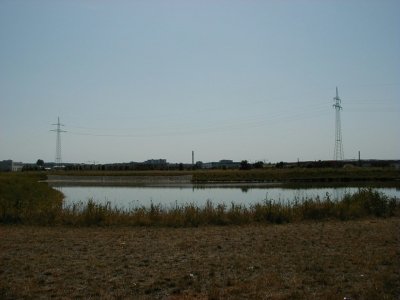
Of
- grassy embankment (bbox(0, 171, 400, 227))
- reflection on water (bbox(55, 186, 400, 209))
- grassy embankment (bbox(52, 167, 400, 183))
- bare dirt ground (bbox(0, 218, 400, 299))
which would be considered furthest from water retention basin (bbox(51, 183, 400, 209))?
grassy embankment (bbox(52, 167, 400, 183))

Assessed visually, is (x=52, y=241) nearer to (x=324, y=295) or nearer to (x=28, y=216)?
(x=28, y=216)

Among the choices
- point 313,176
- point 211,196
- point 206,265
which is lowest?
point 211,196

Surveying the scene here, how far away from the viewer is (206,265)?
7863 millimetres

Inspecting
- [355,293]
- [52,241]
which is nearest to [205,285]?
[355,293]

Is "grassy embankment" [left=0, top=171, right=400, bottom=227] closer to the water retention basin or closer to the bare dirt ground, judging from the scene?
the water retention basin

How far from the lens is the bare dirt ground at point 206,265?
6.34m

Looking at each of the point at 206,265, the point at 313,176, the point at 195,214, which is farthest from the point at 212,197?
the point at 313,176

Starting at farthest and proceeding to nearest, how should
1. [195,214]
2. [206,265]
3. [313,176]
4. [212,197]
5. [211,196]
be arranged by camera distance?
[313,176] → [211,196] → [212,197] → [195,214] → [206,265]

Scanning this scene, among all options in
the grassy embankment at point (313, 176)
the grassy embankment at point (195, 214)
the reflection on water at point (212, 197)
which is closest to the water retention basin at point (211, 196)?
the reflection on water at point (212, 197)

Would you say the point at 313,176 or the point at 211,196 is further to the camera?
the point at 313,176

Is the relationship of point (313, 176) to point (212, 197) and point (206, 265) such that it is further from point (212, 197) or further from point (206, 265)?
point (206, 265)

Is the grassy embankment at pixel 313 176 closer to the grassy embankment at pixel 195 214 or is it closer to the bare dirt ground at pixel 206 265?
the grassy embankment at pixel 195 214

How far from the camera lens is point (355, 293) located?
20.0 ft

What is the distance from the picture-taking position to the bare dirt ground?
20.8 feet
